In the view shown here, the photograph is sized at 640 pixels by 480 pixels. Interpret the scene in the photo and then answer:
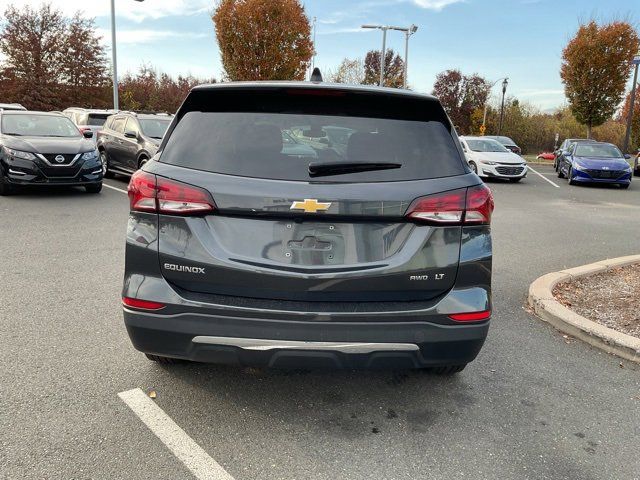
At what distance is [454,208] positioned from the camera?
261 cm

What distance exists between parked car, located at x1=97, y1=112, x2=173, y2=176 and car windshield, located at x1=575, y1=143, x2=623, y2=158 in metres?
14.2

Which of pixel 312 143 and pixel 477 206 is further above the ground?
pixel 312 143

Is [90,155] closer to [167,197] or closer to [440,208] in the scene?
[167,197]

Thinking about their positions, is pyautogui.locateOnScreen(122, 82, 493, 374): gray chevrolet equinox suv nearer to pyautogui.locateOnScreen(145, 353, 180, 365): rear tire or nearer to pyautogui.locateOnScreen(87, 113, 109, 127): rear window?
pyautogui.locateOnScreen(145, 353, 180, 365): rear tire

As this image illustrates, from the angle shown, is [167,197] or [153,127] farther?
[153,127]

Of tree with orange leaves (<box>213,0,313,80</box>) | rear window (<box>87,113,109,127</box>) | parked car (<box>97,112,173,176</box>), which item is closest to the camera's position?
parked car (<box>97,112,173,176</box>)

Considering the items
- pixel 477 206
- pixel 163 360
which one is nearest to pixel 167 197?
pixel 163 360

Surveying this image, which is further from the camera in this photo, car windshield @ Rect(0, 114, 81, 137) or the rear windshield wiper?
car windshield @ Rect(0, 114, 81, 137)

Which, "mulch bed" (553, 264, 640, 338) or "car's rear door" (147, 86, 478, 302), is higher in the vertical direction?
"car's rear door" (147, 86, 478, 302)

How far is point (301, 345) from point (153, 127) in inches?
453

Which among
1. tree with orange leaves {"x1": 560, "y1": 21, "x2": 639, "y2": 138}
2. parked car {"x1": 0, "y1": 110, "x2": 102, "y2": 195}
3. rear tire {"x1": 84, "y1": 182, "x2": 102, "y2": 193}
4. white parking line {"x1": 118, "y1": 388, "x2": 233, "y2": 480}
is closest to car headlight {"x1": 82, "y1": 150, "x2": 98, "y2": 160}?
parked car {"x1": 0, "y1": 110, "x2": 102, "y2": 195}

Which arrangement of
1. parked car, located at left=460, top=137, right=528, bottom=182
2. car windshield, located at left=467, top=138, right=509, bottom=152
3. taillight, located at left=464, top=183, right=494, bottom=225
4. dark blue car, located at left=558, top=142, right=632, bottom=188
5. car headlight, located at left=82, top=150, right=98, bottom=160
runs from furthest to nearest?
car windshield, located at left=467, top=138, right=509, bottom=152 → parked car, located at left=460, top=137, right=528, bottom=182 → dark blue car, located at left=558, top=142, right=632, bottom=188 → car headlight, located at left=82, top=150, right=98, bottom=160 → taillight, located at left=464, top=183, right=494, bottom=225

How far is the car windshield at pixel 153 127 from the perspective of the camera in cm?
1252

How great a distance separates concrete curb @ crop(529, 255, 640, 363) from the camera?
12.8ft
